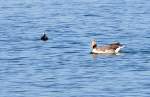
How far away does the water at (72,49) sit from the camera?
1703 inches

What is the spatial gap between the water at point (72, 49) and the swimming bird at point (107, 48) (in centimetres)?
55

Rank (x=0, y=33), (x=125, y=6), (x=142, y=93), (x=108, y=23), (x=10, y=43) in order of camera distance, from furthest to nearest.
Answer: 1. (x=125, y=6)
2. (x=108, y=23)
3. (x=0, y=33)
4. (x=10, y=43)
5. (x=142, y=93)

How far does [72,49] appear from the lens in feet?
182

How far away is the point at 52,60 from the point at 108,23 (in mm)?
16129

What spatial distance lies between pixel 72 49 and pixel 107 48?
2247 millimetres

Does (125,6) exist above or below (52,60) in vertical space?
above

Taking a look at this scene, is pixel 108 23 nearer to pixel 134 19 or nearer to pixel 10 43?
pixel 134 19

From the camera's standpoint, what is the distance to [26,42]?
58.3 m

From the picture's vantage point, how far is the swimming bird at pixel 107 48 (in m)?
54.0

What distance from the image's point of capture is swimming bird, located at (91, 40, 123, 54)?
177 ft

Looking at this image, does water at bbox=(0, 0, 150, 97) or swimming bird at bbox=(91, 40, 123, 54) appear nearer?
water at bbox=(0, 0, 150, 97)

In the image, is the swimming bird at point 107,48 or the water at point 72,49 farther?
the swimming bird at point 107,48

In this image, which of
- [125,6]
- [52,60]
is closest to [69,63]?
[52,60]

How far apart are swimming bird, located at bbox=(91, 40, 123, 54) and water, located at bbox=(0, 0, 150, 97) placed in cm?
55
